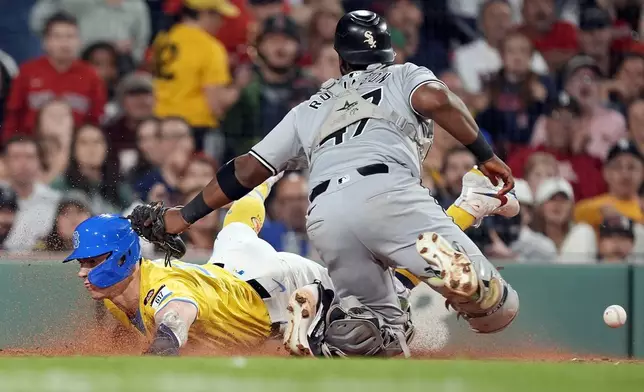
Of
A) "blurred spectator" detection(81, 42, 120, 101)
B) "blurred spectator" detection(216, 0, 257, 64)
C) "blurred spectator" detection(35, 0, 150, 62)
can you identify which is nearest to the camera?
"blurred spectator" detection(81, 42, 120, 101)

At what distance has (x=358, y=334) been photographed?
247 inches

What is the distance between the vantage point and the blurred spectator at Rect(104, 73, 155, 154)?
10.2 meters

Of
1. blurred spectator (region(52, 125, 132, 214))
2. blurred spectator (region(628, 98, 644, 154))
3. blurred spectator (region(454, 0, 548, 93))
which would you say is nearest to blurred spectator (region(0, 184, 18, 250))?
blurred spectator (region(52, 125, 132, 214))

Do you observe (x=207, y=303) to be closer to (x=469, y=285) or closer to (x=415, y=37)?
(x=469, y=285)

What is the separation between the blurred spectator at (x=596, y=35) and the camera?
41.4 feet

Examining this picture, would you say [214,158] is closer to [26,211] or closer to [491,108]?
[26,211]

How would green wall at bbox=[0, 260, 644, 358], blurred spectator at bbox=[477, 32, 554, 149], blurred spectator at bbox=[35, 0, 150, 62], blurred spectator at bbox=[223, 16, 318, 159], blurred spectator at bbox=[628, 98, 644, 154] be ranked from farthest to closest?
blurred spectator at bbox=[628, 98, 644, 154] < blurred spectator at bbox=[477, 32, 554, 149] < blurred spectator at bbox=[35, 0, 150, 62] < blurred spectator at bbox=[223, 16, 318, 159] < green wall at bbox=[0, 260, 644, 358]

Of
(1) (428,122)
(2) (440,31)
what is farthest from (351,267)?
(2) (440,31)

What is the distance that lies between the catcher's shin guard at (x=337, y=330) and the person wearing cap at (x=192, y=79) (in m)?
4.46

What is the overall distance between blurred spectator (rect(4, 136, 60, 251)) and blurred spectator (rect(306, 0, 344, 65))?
122 inches

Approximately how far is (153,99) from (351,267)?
187 inches

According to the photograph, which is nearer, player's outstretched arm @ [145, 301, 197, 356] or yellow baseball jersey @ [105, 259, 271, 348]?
player's outstretched arm @ [145, 301, 197, 356]

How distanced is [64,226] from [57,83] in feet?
6.82

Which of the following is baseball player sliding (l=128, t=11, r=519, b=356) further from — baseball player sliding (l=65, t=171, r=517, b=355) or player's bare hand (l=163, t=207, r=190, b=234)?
baseball player sliding (l=65, t=171, r=517, b=355)
